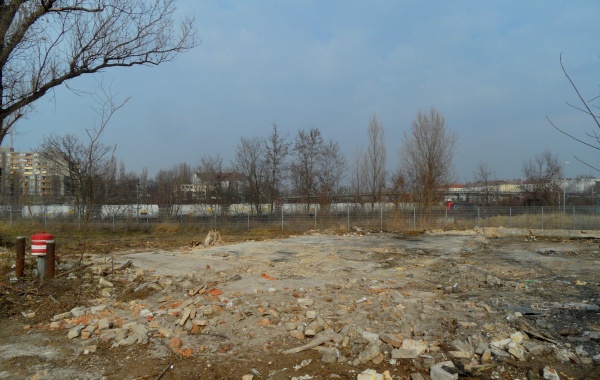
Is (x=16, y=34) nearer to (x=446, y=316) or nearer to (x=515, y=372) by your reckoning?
(x=446, y=316)

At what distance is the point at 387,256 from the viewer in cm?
1412

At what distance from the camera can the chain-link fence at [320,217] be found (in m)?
26.8

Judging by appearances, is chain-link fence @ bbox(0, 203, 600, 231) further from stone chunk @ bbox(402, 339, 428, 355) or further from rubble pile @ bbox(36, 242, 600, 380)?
stone chunk @ bbox(402, 339, 428, 355)

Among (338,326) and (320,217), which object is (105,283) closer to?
(338,326)

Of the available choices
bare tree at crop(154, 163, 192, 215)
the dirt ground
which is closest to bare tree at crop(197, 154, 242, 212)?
bare tree at crop(154, 163, 192, 215)

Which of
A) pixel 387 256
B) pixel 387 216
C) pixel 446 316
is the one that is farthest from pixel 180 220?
pixel 446 316

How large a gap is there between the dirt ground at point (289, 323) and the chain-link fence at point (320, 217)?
53.0ft

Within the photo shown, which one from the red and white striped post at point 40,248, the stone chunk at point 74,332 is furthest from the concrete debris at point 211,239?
the stone chunk at point 74,332

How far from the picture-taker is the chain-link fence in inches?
1053

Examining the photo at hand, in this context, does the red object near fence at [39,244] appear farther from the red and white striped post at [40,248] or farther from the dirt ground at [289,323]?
the dirt ground at [289,323]

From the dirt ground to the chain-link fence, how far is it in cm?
1616

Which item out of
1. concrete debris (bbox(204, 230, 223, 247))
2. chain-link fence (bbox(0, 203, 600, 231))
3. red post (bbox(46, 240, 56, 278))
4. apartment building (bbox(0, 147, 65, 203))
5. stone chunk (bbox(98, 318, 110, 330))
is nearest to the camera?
stone chunk (bbox(98, 318, 110, 330))

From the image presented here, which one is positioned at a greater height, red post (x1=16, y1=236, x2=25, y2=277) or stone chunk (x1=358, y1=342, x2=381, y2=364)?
red post (x1=16, y1=236, x2=25, y2=277)

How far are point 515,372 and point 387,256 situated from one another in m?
9.37
